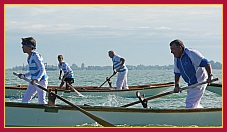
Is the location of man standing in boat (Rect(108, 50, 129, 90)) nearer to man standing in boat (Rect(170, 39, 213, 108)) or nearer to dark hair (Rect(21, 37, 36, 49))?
dark hair (Rect(21, 37, 36, 49))

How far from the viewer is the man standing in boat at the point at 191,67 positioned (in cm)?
835

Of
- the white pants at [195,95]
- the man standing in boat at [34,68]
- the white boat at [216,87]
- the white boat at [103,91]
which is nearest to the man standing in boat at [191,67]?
the white pants at [195,95]

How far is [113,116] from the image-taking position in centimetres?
895

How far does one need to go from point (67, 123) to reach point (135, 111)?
152 centimetres

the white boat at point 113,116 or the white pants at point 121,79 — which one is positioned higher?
the white pants at point 121,79

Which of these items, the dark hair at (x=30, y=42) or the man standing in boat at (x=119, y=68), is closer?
the dark hair at (x=30, y=42)

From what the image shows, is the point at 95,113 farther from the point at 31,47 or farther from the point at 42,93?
the point at 31,47

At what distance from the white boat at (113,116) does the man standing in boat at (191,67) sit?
13.1 inches

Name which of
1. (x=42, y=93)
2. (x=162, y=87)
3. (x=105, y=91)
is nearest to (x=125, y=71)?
(x=105, y=91)

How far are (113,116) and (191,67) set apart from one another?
1975 millimetres

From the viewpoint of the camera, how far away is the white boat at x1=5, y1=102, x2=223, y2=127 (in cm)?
885

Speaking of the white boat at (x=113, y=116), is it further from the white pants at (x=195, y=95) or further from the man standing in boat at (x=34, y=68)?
the man standing in boat at (x=34, y=68)

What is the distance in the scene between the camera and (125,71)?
53.4 feet

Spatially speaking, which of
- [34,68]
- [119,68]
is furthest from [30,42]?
[119,68]
